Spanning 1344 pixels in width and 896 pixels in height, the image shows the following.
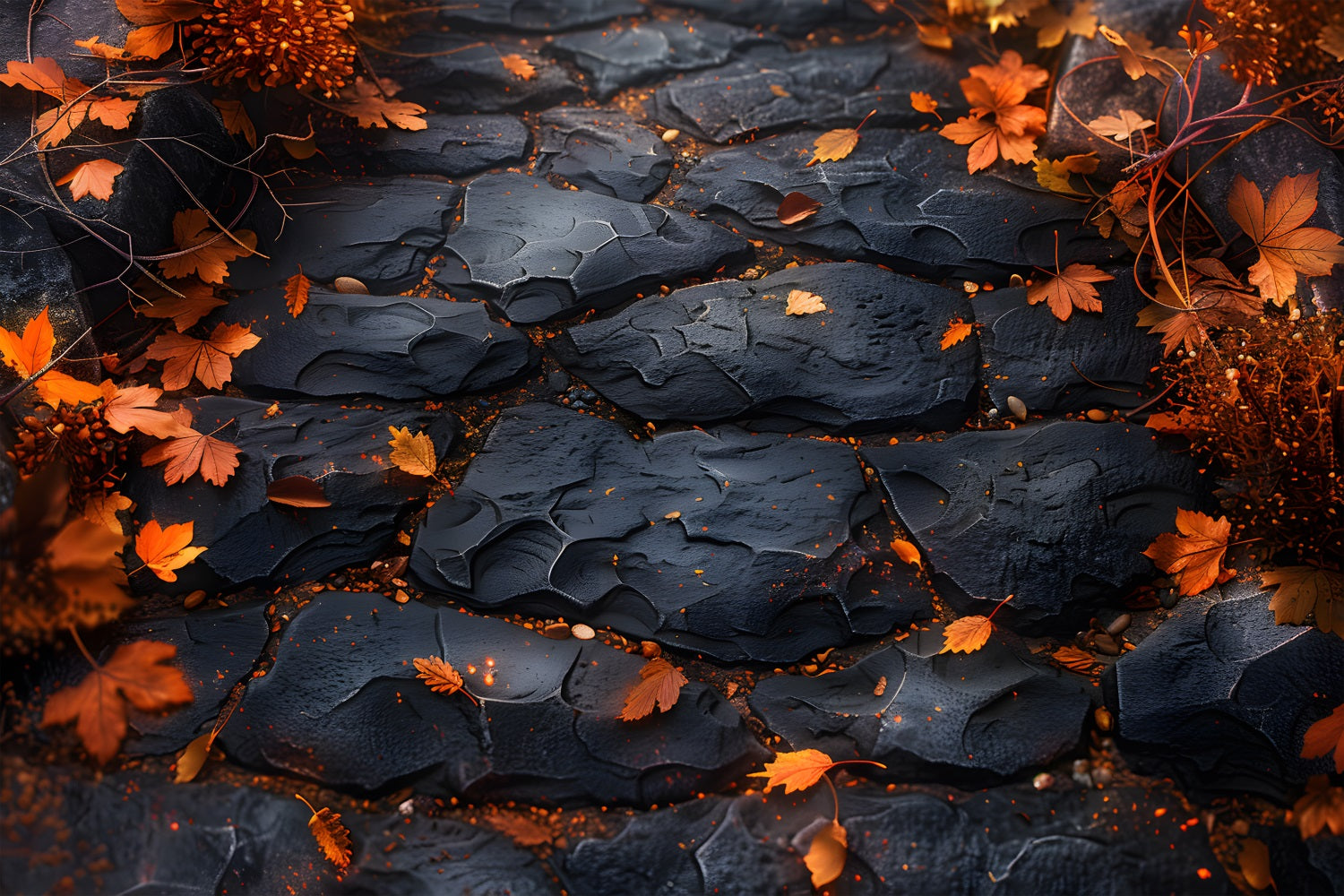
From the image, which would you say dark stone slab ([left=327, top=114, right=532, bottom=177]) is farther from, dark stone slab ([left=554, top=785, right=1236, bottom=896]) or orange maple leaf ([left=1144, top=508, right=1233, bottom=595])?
orange maple leaf ([left=1144, top=508, right=1233, bottom=595])

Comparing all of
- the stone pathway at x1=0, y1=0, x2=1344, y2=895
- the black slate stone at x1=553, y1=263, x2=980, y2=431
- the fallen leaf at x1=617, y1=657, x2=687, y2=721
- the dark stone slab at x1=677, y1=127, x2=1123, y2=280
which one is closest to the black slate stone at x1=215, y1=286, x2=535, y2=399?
the stone pathway at x1=0, y1=0, x2=1344, y2=895

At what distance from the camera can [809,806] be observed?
2.11 m

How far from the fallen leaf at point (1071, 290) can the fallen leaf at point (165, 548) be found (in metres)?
2.72

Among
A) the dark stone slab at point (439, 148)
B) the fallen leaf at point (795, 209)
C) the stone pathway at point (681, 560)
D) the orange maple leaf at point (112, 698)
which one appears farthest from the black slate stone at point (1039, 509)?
the orange maple leaf at point (112, 698)

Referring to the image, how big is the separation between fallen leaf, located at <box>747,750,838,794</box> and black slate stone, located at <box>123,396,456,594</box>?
1.27 meters

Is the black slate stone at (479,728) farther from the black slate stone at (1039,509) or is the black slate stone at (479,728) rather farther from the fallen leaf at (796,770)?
the black slate stone at (1039,509)

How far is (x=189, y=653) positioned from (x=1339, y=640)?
3.08 metres

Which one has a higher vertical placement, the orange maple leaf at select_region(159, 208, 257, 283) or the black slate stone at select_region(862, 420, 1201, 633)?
the orange maple leaf at select_region(159, 208, 257, 283)

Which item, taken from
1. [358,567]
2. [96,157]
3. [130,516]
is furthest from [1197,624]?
[96,157]

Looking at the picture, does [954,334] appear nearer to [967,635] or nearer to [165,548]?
[967,635]

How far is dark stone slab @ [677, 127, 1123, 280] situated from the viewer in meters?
2.90

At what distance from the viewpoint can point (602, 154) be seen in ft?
10.6

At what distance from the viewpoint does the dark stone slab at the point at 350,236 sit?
2.85m

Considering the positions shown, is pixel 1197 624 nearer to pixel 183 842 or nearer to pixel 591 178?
pixel 591 178
